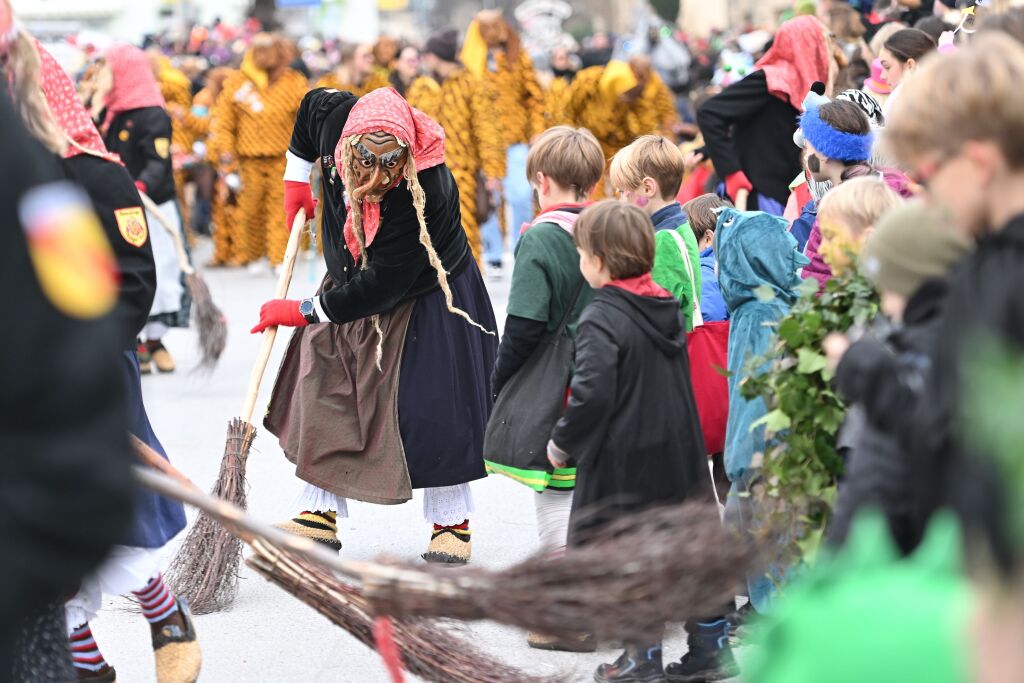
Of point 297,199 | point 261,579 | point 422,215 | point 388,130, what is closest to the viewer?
point 388,130

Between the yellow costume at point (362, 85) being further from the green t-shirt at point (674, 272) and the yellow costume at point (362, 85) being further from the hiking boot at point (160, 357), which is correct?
the green t-shirt at point (674, 272)

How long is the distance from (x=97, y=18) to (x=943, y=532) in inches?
1528

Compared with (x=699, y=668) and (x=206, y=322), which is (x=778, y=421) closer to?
(x=699, y=668)

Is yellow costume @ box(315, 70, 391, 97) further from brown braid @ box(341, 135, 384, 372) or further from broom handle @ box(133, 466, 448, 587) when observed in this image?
broom handle @ box(133, 466, 448, 587)

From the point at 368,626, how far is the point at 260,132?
1021 centimetres

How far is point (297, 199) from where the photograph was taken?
557 cm

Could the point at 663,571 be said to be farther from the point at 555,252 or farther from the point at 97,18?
the point at 97,18

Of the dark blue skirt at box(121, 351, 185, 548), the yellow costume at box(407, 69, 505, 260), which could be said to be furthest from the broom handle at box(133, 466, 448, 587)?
the yellow costume at box(407, 69, 505, 260)

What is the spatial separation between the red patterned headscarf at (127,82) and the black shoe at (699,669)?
5767 mm

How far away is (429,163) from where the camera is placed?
5.16 metres

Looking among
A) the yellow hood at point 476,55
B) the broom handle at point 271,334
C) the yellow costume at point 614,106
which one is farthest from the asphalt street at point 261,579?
the yellow costume at point 614,106

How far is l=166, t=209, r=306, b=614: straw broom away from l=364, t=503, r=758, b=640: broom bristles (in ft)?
7.90

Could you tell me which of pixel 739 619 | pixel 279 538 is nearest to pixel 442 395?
pixel 739 619

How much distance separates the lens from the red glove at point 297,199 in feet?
18.2
